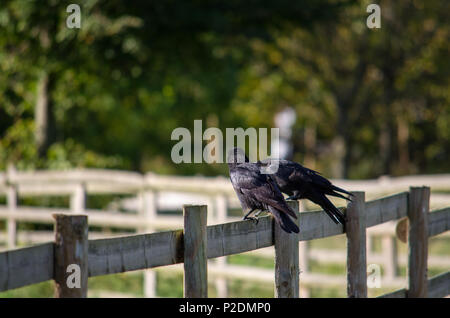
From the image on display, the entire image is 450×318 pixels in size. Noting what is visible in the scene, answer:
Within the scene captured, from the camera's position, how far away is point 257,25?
14695mm

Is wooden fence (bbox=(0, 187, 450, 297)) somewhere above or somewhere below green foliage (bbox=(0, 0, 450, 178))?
below

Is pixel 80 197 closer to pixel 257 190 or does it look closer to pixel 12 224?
pixel 12 224

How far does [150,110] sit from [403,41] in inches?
353

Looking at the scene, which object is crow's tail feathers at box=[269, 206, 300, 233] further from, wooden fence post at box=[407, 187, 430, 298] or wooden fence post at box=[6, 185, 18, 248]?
wooden fence post at box=[6, 185, 18, 248]

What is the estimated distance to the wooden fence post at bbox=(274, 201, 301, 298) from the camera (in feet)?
12.6

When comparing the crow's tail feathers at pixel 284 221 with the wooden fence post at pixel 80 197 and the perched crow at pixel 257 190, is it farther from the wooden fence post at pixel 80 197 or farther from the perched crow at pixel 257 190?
the wooden fence post at pixel 80 197

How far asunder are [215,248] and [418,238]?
2.17 meters

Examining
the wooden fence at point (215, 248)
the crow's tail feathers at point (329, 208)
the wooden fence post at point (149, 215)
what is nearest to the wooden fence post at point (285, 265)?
the wooden fence at point (215, 248)

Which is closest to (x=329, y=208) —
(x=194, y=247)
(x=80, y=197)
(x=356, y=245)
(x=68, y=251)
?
(x=356, y=245)

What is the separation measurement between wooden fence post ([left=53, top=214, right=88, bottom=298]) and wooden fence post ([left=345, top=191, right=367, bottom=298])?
231 centimetres

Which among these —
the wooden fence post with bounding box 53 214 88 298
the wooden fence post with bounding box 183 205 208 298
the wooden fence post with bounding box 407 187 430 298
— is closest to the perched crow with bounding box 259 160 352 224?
the wooden fence post with bounding box 407 187 430 298
